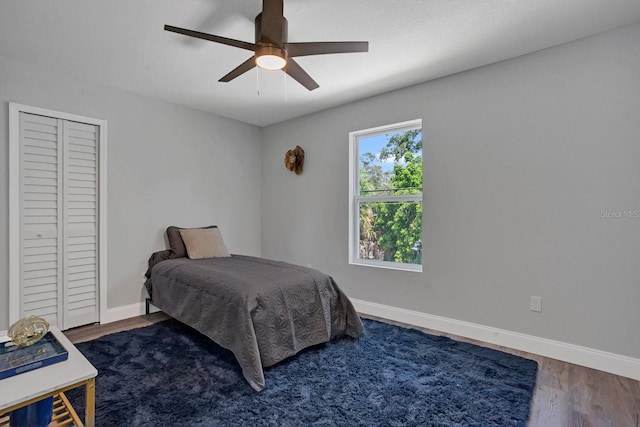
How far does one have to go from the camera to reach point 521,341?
254cm

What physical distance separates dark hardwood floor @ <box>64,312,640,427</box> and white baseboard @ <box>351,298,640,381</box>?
57 millimetres

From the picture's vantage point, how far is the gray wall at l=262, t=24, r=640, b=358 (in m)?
2.17

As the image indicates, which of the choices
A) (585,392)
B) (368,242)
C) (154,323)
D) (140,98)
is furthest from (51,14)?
(585,392)

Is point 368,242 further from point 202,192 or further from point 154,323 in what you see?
point 154,323

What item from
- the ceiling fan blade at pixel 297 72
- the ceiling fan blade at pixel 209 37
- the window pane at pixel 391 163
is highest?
the ceiling fan blade at pixel 209 37

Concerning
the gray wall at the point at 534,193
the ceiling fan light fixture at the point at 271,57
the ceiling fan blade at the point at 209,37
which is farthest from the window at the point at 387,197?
the ceiling fan blade at the point at 209,37

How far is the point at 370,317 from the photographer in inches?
132

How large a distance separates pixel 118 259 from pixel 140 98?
5.53 feet

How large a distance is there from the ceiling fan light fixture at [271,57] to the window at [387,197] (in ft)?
5.74

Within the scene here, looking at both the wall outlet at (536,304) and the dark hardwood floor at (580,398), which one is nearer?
the dark hardwood floor at (580,398)

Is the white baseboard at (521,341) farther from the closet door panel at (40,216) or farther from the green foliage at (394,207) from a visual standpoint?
the closet door panel at (40,216)

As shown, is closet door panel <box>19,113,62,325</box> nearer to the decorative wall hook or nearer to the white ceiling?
the white ceiling

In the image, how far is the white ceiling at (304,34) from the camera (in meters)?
1.97

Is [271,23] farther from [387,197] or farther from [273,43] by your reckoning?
[387,197]
